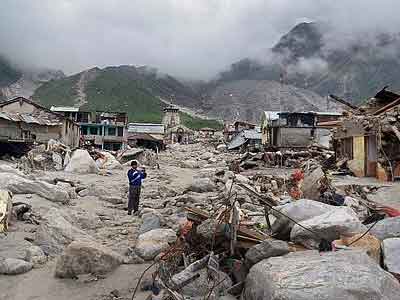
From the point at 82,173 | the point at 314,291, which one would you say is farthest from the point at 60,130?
the point at 314,291

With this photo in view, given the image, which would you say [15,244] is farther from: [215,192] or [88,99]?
[88,99]

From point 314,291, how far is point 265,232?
265 cm

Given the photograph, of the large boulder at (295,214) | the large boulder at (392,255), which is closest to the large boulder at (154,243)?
the large boulder at (295,214)

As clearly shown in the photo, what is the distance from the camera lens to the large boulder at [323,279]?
4.21 meters

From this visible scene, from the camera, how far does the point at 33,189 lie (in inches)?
524

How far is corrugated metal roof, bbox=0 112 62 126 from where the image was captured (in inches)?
1326

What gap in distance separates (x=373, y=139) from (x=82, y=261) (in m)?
15.1

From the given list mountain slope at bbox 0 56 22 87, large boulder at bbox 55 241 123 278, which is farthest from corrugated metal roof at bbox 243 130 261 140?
mountain slope at bbox 0 56 22 87

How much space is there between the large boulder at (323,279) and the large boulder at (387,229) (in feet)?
3.62

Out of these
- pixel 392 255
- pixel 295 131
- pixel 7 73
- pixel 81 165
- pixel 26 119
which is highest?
pixel 7 73

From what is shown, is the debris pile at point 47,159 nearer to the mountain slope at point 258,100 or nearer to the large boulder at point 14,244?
the large boulder at point 14,244

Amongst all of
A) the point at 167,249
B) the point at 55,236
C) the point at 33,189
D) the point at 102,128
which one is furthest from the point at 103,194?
the point at 102,128

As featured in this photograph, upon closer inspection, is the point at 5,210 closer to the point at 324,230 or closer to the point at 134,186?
the point at 134,186

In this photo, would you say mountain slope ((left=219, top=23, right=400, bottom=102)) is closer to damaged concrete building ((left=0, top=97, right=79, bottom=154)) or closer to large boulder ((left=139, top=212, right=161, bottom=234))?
damaged concrete building ((left=0, top=97, right=79, bottom=154))
